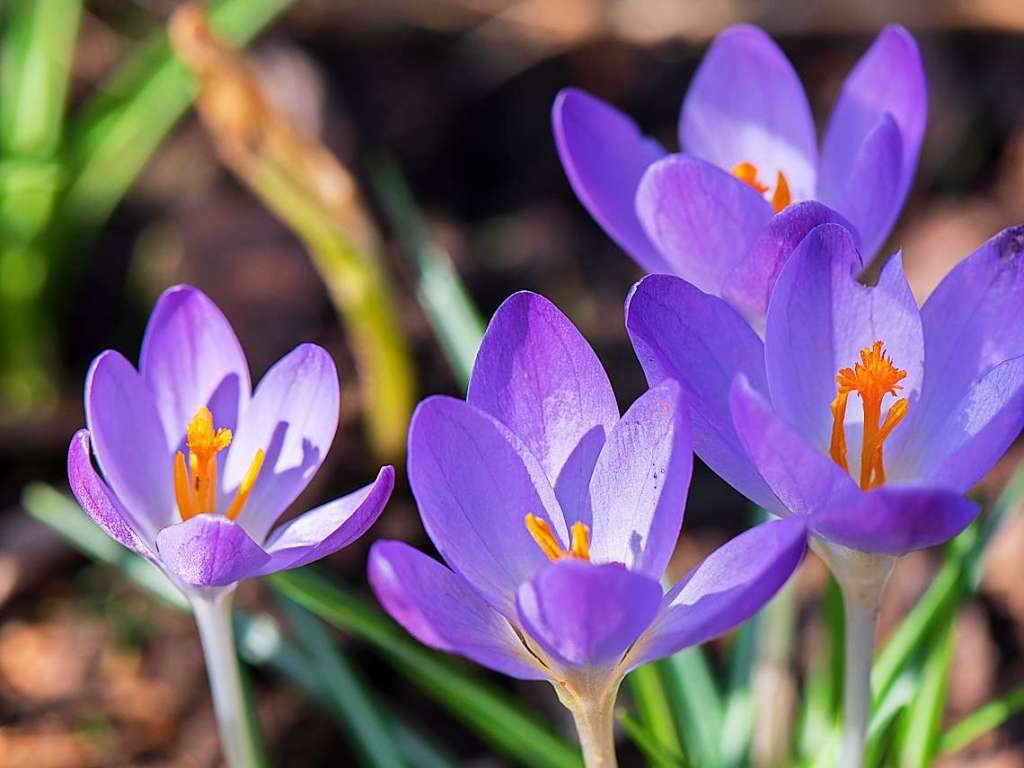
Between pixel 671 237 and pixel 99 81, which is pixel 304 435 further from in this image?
pixel 99 81

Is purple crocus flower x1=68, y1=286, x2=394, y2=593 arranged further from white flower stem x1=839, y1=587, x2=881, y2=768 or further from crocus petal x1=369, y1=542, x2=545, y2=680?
white flower stem x1=839, y1=587, x2=881, y2=768

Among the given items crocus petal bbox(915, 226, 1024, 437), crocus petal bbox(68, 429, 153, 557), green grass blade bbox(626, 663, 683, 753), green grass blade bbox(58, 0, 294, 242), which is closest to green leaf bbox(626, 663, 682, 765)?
green grass blade bbox(626, 663, 683, 753)

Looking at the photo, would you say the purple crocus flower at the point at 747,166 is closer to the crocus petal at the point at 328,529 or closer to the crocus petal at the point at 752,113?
the crocus petal at the point at 752,113

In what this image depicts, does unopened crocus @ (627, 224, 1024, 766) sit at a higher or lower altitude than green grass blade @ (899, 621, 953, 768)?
higher

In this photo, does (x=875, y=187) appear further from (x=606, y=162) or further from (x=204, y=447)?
(x=204, y=447)

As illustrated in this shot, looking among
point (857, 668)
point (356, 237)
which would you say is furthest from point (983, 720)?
point (356, 237)

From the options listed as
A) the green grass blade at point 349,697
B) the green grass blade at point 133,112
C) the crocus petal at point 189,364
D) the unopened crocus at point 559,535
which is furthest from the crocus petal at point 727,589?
the green grass blade at point 133,112
